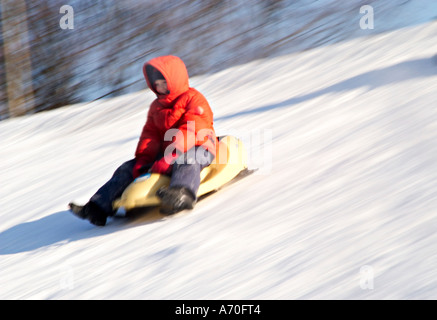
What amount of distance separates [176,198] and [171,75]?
830 millimetres

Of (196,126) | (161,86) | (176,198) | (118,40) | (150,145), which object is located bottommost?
(118,40)

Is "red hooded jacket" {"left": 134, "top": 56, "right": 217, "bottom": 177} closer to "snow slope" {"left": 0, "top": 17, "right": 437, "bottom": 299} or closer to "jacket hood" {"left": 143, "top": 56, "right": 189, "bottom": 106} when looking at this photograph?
"jacket hood" {"left": 143, "top": 56, "right": 189, "bottom": 106}

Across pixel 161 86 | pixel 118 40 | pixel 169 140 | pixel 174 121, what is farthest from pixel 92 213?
pixel 118 40

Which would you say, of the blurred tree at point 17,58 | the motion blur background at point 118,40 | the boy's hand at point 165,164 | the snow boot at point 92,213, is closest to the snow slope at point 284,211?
the snow boot at point 92,213

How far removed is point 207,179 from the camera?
423cm

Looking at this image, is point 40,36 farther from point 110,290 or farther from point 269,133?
point 110,290

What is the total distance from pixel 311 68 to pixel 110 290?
4.93 m

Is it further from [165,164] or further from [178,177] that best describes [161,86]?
[178,177]

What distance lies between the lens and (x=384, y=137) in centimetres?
455

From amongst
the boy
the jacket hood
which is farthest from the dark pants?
the jacket hood

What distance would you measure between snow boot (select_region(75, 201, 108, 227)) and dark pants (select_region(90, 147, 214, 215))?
28 millimetres

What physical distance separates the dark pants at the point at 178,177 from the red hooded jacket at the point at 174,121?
0.16 ft

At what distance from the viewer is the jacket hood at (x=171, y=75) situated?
4121mm

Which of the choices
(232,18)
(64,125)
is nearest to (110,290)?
(64,125)
